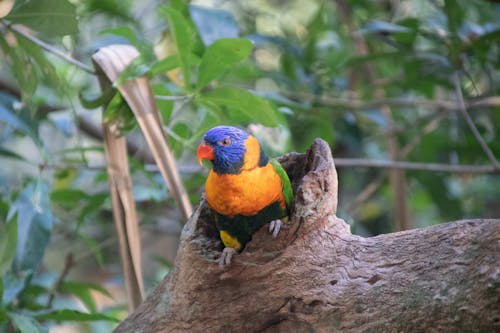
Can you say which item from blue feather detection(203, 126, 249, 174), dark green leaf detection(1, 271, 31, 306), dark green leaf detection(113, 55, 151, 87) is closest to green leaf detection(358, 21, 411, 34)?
blue feather detection(203, 126, 249, 174)

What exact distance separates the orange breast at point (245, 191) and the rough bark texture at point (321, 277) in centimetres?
8

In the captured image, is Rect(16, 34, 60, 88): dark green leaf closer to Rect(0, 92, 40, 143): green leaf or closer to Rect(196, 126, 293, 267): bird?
Rect(0, 92, 40, 143): green leaf

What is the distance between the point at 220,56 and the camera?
2.20 metres

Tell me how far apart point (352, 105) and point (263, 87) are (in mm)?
1868

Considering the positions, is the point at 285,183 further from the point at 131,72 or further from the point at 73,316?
the point at 73,316

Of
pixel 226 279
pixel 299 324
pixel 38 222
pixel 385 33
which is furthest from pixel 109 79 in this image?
pixel 385 33

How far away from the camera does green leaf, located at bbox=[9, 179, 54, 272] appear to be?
2383mm

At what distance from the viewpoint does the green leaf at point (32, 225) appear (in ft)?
7.82

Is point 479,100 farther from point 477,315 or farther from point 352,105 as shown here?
point 477,315

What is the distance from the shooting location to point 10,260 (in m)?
2.34

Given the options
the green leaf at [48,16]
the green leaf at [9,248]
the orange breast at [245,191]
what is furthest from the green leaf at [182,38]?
the green leaf at [9,248]

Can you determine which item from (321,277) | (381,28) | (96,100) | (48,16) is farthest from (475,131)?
(48,16)

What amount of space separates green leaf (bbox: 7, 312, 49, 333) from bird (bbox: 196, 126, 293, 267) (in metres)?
0.76

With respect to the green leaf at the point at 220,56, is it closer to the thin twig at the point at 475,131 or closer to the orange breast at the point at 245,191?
the orange breast at the point at 245,191
